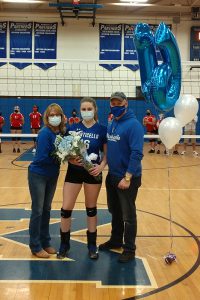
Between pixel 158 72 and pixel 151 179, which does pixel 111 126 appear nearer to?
pixel 158 72

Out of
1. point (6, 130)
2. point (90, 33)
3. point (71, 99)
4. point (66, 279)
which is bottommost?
point (66, 279)

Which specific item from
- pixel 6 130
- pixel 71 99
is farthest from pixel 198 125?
pixel 6 130

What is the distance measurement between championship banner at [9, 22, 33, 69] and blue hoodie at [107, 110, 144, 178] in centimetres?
1502

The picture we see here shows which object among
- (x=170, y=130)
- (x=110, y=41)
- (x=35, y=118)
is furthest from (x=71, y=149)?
(x=110, y=41)

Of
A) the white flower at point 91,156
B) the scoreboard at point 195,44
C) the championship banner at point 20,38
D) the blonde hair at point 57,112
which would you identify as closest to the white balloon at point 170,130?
the white flower at point 91,156

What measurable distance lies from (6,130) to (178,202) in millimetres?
13214

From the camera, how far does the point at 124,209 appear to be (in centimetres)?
398

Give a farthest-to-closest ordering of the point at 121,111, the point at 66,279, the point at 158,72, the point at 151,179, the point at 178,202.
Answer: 1. the point at 151,179
2. the point at 178,202
3. the point at 158,72
4. the point at 121,111
5. the point at 66,279

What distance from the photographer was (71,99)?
18.1 meters

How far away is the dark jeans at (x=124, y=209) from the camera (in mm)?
3949

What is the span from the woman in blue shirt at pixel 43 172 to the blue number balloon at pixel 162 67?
1.09 m

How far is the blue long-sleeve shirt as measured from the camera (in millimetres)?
3902

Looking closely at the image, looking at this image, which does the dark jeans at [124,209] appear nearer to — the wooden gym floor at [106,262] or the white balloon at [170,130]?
the wooden gym floor at [106,262]

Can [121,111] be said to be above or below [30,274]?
above
